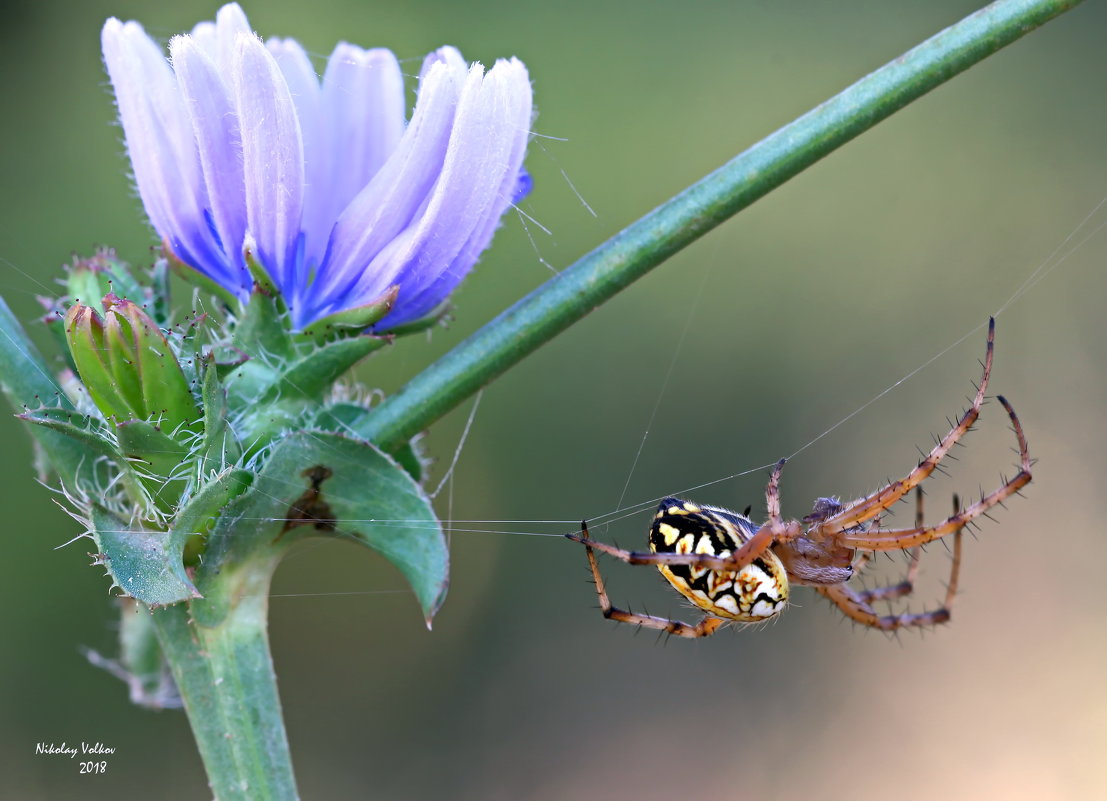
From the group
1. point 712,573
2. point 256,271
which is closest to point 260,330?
point 256,271

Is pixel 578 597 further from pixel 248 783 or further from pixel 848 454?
pixel 248 783

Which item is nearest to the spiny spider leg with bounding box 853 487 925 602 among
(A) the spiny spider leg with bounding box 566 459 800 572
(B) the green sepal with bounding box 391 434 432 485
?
(A) the spiny spider leg with bounding box 566 459 800 572

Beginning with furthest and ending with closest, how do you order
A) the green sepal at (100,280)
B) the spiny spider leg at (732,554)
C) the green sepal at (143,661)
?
the spiny spider leg at (732,554) < the green sepal at (143,661) < the green sepal at (100,280)

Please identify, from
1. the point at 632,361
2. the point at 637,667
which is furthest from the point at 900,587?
the point at 637,667

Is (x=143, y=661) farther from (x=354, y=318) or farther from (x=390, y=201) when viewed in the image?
(x=390, y=201)

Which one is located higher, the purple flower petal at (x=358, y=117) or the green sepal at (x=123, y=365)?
the purple flower petal at (x=358, y=117)

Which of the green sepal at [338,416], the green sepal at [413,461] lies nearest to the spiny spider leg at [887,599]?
the green sepal at [413,461]

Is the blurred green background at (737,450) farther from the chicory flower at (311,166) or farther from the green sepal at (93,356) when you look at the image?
the green sepal at (93,356)
